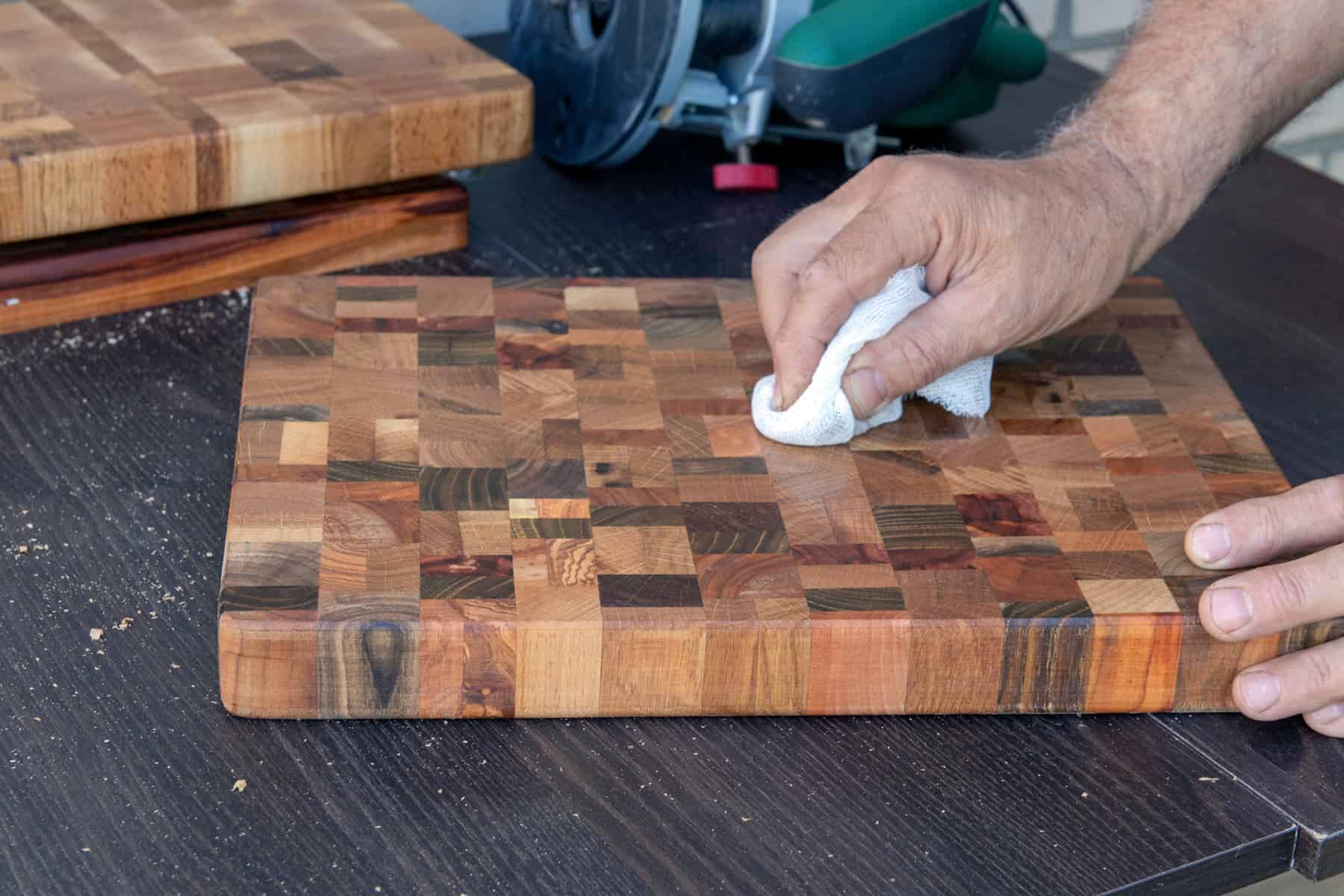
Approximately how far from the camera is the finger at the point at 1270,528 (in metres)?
0.66

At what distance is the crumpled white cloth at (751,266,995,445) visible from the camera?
28.4 inches

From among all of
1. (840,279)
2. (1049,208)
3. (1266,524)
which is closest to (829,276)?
(840,279)

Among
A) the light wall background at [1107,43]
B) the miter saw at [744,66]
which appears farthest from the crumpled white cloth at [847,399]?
the light wall background at [1107,43]

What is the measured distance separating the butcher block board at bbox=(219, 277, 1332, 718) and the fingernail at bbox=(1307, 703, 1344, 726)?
1.2 inches

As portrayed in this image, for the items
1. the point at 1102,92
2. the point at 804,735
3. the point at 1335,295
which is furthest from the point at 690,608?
the point at 1335,295

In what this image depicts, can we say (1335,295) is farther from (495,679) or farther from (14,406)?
(14,406)

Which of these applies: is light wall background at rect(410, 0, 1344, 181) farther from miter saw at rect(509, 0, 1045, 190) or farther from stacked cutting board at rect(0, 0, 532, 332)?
stacked cutting board at rect(0, 0, 532, 332)

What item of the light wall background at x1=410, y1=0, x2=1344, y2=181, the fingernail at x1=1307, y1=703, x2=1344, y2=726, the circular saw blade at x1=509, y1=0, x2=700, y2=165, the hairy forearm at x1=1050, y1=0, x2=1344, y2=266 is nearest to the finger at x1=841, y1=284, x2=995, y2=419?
the hairy forearm at x1=1050, y1=0, x2=1344, y2=266

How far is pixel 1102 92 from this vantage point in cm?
89

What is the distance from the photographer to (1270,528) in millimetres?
674

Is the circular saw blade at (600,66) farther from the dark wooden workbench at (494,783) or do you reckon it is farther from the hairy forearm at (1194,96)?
the dark wooden workbench at (494,783)

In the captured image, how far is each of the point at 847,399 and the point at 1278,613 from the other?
221 millimetres

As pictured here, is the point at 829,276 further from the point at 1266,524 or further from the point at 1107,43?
the point at 1107,43

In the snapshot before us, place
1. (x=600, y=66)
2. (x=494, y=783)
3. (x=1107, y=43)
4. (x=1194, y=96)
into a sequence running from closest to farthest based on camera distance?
(x=494, y=783)
(x=1194, y=96)
(x=600, y=66)
(x=1107, y=43)
